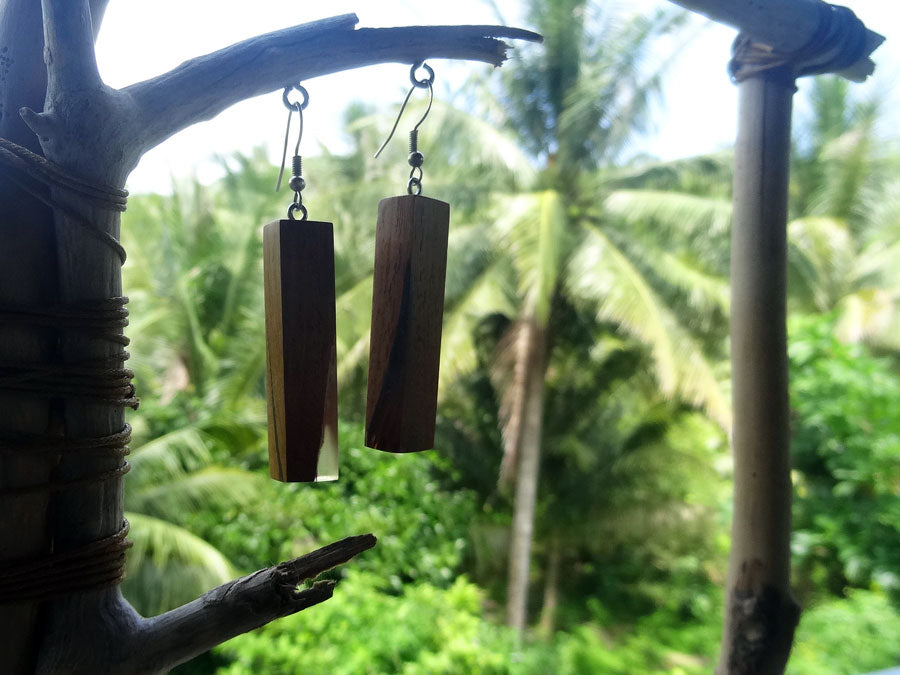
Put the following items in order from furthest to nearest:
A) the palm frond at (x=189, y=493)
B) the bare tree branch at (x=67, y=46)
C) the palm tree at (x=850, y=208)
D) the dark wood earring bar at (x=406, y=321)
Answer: the palm tree at (x=850, y=208)
the palm frond at (x=189, y=493)
the dark wood earring bar at (x=406, y=321)
the bare tree branch at (x=67, y=46)

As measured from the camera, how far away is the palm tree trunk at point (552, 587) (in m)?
5.89

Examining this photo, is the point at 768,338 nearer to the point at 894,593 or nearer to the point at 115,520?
the point at 115,520

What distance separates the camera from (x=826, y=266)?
5.80m

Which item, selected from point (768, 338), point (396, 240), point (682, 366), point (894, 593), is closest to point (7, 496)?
point (396, 240)

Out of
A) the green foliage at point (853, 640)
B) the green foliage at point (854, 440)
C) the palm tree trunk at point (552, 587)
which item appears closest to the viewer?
the green foliage at point (854, 440)

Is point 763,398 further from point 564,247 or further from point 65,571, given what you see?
point 564,247

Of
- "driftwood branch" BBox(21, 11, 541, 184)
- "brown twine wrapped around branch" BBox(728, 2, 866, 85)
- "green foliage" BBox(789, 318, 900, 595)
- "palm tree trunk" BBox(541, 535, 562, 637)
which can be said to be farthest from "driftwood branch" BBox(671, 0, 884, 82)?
"palm tree trunk" BBox(541, 535, 562, 637)

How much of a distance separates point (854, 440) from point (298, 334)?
11.0 ft

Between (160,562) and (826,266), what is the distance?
5275mm

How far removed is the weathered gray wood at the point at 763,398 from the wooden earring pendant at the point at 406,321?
20.3 inches

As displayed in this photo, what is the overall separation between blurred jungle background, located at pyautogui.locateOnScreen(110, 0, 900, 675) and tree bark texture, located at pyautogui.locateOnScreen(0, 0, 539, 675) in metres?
2.51

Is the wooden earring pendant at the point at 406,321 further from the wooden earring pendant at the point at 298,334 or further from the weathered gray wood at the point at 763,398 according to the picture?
the weathered gray wood at the point at 763,398

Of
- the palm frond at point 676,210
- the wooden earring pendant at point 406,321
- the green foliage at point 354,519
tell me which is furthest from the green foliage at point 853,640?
the wooden earring pendant at point 406,321

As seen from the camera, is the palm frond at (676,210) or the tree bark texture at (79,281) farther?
the palm frond at (676,210)
